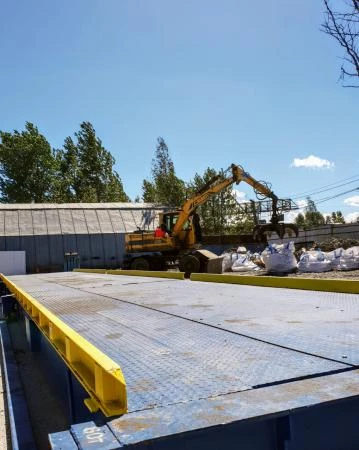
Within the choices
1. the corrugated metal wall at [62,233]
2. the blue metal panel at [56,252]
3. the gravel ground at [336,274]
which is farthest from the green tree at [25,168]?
the gravel ground at [336,274]

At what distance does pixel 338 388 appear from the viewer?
72.1 inches

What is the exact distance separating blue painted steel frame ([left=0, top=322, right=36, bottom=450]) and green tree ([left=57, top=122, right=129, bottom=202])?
46747 millimetres

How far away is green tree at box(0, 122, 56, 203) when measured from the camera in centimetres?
4881

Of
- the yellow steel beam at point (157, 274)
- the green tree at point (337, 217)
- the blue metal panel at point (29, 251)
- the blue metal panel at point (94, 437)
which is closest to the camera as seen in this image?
the blue metal panel at point (94, 437)

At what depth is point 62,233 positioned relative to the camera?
101ft

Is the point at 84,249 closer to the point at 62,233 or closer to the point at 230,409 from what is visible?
the point at 62,233

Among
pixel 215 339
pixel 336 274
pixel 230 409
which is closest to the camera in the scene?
pixel 230 409

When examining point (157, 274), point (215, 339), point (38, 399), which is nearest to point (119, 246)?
point (157, 274)

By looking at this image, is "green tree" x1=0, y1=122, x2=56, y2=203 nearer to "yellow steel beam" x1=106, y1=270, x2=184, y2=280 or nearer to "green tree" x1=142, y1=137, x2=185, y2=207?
"green tree" x1=142, y1=137, x2=185, y2=207

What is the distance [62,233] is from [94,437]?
30.1 meters

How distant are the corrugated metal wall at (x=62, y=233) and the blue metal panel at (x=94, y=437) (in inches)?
1143

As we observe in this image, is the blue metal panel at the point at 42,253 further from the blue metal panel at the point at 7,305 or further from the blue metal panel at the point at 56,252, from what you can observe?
the blue metal panel at the point at 7,305

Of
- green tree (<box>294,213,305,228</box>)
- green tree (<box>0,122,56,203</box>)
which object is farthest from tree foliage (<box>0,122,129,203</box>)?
green tree (<box>294,213,305,228</box>)

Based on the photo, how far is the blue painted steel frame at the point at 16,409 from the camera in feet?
9.84
